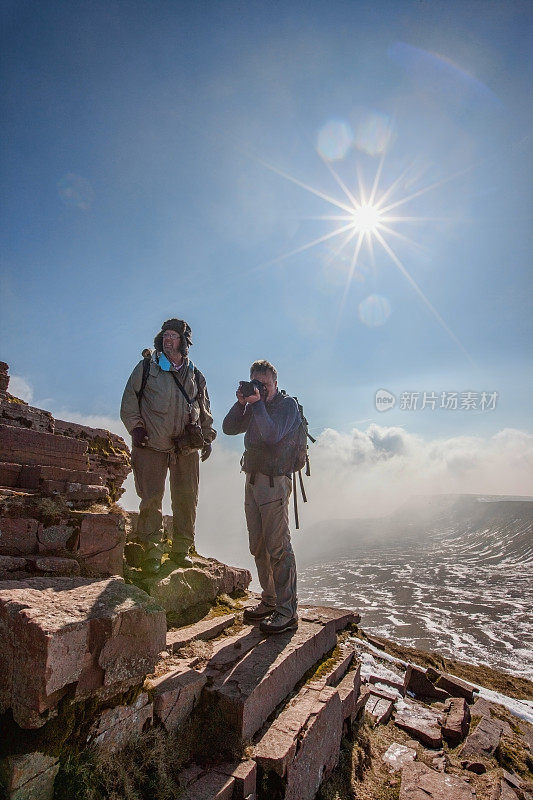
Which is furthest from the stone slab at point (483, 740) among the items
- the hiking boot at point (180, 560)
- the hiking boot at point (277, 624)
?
the hiking boot at point (180, 560)

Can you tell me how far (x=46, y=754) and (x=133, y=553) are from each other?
244 cm

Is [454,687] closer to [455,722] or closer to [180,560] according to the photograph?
[455,722]

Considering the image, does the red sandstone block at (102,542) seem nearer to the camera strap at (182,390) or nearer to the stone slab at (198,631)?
the stone slab at (198,631)

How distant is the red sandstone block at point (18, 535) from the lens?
2.67 metres

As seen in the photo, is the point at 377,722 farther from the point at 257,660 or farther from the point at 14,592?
the point at 14,592

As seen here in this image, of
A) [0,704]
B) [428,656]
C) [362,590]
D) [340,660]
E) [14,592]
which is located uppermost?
[14,592]

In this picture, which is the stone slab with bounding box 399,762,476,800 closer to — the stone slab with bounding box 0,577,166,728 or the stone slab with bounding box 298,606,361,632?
the stone slab with bounding box 298,606,361,632

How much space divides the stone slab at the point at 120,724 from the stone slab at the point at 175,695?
0.11m

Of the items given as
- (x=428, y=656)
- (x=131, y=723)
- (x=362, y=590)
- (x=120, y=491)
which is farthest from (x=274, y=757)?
(x=362, y=590)

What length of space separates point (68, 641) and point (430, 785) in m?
3.64

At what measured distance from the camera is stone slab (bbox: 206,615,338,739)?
2.63m

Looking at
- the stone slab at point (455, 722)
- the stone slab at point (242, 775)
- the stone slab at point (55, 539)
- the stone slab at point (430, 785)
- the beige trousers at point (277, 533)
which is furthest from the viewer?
the stone slab at point (455, 722)

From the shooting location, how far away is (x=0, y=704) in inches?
73.1

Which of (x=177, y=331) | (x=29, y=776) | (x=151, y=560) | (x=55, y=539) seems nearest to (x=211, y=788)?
(x=29, y=776)
